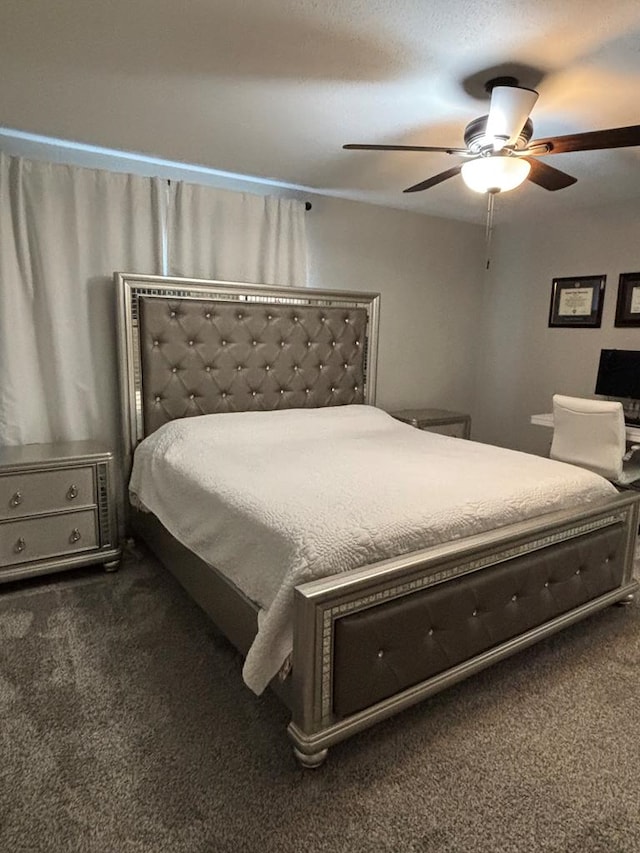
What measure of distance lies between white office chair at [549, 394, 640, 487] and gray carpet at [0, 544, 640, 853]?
3.86 feet

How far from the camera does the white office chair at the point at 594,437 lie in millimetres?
3012

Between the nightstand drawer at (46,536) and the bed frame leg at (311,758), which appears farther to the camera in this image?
the nightstand drawer at (46,536)

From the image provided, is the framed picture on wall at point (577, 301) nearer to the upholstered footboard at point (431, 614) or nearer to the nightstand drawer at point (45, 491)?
the upholstered footboard at point (431, 614)

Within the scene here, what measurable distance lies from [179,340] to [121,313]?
1.11 feet

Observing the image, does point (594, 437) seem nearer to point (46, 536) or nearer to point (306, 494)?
point (306, 494)

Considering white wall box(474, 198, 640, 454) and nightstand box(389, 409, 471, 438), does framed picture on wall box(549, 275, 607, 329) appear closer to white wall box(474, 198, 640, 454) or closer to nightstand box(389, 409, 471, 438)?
white wall box(474, 198, 640, 454)

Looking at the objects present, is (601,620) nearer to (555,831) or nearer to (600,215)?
(555,831)

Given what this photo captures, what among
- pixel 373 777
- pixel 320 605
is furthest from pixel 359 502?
pixel 373 777

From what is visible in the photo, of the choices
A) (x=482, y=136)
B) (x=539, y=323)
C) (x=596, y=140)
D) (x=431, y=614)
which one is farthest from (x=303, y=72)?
(x=539, y=323)

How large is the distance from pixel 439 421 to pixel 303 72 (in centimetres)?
249

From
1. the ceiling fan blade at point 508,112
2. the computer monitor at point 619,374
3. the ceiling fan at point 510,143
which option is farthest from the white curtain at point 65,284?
the computer monitor at point 619,374

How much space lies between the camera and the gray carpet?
1317 millimetres

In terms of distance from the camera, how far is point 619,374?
3.59 m

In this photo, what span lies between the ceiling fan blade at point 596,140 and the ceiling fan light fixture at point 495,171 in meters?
0.09
